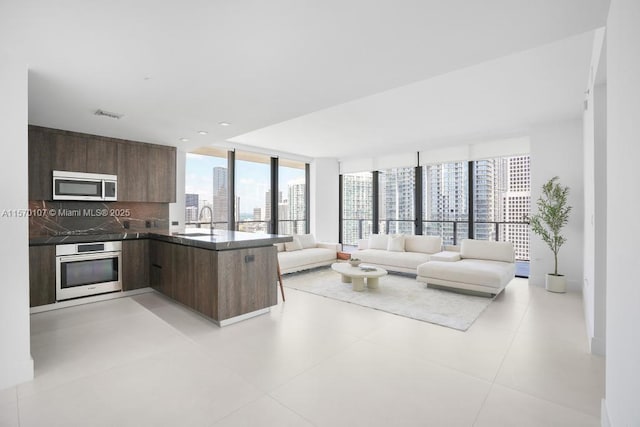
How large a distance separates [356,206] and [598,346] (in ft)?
20.4

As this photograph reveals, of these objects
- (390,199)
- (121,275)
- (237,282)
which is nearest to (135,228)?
(121,275)

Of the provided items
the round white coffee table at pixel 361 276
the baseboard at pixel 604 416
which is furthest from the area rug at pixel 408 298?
the baseboard at pixel 604 416

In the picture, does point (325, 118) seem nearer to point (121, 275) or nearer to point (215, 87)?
point (215, 87)

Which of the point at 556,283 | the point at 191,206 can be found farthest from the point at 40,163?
the point at 556,283

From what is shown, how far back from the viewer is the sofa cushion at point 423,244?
19.7 ft

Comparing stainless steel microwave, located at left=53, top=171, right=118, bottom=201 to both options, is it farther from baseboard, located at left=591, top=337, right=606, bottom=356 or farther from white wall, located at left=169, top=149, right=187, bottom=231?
baseboard, located at left=591, top=337, right=606, bottom=356

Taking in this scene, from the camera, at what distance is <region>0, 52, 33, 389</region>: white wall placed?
6.94 ft

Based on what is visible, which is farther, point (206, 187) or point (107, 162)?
point (206, 187)

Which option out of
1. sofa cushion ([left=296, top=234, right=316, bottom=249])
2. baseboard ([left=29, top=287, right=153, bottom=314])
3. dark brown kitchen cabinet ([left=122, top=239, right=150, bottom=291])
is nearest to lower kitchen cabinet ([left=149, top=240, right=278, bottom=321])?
dark brown kitchen cabinet ([left=122, top=239, right=150, bottom=291])

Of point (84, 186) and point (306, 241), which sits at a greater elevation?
point (84, 186)

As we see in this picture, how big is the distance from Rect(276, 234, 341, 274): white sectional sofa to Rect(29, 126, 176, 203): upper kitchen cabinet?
230cm

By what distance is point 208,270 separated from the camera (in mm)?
3264

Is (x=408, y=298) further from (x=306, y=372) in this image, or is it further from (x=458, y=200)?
(x=458, y=200)

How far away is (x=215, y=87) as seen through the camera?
2748mm
